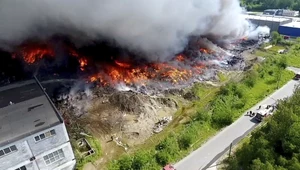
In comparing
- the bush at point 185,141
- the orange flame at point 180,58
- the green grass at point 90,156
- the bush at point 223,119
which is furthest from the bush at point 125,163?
the orange flame at point 180,58

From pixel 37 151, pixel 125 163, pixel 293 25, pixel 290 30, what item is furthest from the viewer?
pixel 293 25

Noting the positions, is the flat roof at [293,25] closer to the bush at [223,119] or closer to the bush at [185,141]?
the bush at [223,119]

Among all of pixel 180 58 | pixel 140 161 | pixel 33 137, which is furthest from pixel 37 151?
pixel 180 58

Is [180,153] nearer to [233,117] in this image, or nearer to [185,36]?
[233,117]

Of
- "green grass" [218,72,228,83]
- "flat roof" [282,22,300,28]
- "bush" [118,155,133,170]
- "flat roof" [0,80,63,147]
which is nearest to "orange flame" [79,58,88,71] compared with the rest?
"flat roof" [0,80,63,147]

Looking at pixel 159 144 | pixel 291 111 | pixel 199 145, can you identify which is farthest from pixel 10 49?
pixel 291 111

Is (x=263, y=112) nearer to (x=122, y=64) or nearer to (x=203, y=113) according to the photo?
(x=203, y=113)
